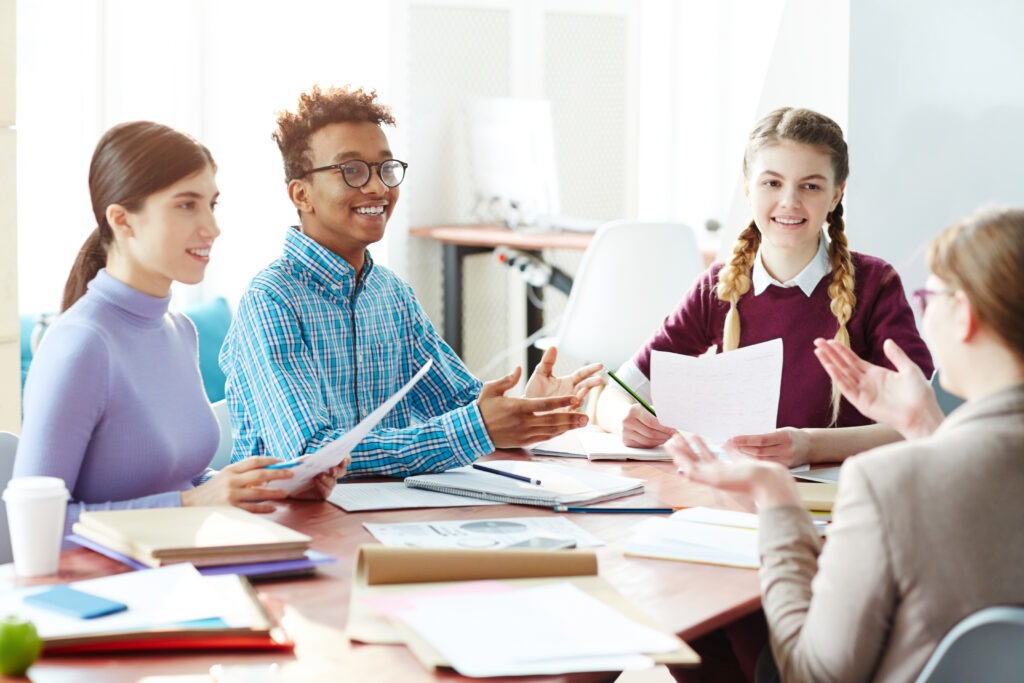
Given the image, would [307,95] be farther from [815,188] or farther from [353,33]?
[353,33]

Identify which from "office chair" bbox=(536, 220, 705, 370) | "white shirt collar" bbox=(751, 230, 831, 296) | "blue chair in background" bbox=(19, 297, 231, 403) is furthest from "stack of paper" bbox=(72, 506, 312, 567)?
"office chair" bbox=(536, 220, 705, 370)

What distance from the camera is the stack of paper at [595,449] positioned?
84.1 inches

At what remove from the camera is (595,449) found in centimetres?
218

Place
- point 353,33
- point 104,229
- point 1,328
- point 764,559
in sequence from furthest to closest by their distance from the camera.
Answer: point 353,33, point 1,328, point 104,229, point 764,559

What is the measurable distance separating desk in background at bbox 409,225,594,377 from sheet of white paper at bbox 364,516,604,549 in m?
3.15

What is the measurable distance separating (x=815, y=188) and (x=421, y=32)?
10.7 ft

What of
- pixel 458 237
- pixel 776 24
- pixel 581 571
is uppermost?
pixel 776 24

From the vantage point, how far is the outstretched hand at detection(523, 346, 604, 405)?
2086 millimetres

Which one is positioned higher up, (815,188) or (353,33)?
(353,33)

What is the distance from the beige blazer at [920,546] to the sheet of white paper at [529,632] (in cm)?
18

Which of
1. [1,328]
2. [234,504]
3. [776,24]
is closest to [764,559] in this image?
[234,504]

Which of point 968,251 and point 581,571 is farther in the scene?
point 581,571

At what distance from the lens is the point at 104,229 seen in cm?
179

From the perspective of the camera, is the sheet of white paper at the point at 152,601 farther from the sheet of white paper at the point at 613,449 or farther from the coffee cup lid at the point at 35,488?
the sheet of white paper at the point at 613,449
